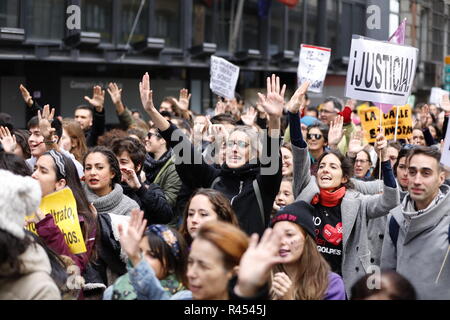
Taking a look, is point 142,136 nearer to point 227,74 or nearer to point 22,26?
point 227,74

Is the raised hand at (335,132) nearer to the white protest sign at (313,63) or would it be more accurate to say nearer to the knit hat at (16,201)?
the white protest sign at (313,63)

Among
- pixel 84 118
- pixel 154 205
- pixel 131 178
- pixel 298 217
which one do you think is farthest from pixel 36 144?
pixel 298 217

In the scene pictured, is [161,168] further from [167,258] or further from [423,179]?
[167,258]

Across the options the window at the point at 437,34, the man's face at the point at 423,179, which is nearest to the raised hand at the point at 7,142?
the man's face at the point at 423,179

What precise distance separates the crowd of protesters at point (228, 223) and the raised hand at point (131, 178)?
0.01m

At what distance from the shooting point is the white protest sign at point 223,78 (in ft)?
34.1

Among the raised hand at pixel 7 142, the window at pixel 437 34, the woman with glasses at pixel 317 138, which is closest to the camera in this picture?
the raised hand at pixel 7 142

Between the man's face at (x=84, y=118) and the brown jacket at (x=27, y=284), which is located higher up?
the man's face at (x=84, y=118)

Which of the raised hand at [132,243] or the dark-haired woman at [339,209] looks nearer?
the raised hand at [132,243]

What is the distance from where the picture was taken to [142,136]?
800 cm

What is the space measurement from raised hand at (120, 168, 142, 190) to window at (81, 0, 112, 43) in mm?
11006

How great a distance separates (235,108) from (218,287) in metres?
8.70

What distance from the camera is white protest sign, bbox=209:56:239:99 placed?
34.1 feet
